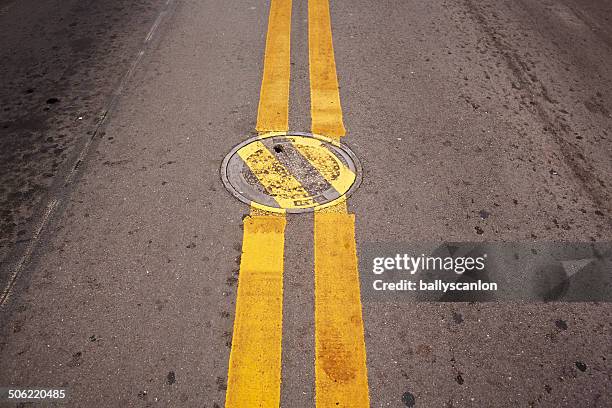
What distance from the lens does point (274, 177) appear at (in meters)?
3.34

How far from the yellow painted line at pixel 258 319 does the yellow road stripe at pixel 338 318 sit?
0.68ft

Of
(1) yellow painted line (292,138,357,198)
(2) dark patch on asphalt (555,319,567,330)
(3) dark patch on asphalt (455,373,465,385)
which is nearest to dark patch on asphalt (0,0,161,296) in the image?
(1) yellow painted line (292,138,357,198)

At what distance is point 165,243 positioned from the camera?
290 centimetres

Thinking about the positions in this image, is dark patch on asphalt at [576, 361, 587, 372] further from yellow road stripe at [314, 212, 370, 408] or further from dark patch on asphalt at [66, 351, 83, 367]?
dark patch on asphalt at [66, 351, 83, 367]

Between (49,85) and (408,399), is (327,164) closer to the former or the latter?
(408,399)

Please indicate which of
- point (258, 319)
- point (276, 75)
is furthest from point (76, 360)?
point (276, 75)

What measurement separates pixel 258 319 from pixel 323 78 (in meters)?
2.67

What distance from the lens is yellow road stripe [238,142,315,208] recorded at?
3168mm

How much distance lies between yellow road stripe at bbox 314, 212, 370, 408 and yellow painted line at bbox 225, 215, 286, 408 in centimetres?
21

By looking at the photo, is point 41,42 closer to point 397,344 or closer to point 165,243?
point 165,243

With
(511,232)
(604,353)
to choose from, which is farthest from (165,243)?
(604,353)

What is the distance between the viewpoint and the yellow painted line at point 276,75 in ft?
12.8

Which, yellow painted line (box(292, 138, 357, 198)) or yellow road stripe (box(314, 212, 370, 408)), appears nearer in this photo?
yellow road stripe (box(314, 212, 370, 408))

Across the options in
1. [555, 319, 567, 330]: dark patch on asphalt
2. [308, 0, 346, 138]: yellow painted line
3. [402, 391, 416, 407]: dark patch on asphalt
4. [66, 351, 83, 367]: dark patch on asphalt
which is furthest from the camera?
[308, 0, 346, 138]: yellow painted line
